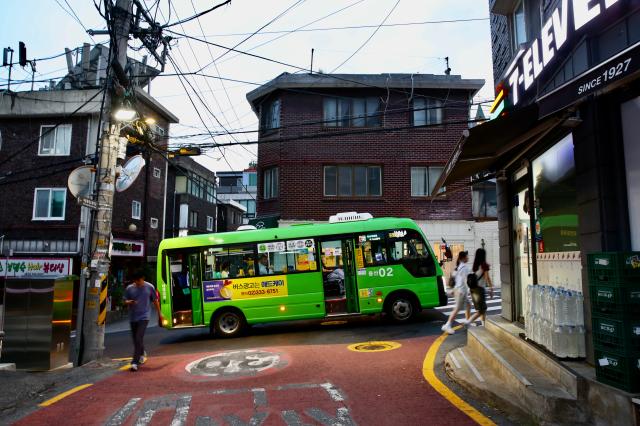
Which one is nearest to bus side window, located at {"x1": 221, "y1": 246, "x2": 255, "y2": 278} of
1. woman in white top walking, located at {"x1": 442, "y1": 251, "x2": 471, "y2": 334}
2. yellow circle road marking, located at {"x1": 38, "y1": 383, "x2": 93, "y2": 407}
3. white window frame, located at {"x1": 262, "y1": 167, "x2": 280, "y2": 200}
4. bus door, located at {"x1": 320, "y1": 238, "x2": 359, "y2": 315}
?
bus door, located at {"x1": 320, "y1": 238, "x2": 359, "y2": 315}

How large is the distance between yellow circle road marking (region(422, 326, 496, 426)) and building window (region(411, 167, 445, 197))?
512 inches

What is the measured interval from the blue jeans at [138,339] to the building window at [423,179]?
587 inches

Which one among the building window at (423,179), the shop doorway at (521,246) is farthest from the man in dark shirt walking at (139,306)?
the building window at (423,179)

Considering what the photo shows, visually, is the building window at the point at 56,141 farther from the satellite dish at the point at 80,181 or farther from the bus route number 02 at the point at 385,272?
the bus route number 02 at the point at 385,272

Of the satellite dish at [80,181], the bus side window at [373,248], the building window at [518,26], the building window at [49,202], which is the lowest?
the bus side window at [373,248]

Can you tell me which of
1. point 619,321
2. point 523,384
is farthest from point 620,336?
point 523,384

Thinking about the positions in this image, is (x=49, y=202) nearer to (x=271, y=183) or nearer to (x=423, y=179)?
(x=271, y=183)

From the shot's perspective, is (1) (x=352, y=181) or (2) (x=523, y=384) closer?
(2) (x=523, y=384)

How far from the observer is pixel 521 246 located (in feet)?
27.8

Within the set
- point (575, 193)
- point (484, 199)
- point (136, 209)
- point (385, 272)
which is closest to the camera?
point (575, 193)

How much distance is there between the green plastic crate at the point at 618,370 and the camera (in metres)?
4.05

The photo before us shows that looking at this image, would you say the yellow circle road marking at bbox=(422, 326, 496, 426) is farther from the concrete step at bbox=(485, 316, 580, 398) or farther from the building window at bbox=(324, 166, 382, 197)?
the building window at bbox=(324, 166, 382, 197)

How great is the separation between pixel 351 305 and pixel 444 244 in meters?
9.76

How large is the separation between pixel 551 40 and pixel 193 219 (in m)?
30.3
